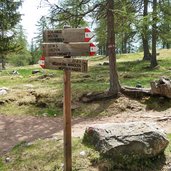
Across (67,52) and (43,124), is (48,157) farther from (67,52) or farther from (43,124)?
(43,124)

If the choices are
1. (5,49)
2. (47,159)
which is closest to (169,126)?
(47,159)

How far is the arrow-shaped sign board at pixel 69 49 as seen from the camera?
6.22 meters

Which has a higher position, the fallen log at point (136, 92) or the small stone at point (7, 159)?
the fallen log at point (136, 92)

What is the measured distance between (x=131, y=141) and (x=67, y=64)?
7.15 feet

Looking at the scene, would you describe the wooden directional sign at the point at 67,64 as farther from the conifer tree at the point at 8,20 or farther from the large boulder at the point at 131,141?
the conifer tree at the point at 8,20

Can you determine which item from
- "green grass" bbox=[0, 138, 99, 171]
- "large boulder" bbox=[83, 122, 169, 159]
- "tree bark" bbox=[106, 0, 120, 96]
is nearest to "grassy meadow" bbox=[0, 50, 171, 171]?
"green grass" bbox=[0, 138, 99, 171]

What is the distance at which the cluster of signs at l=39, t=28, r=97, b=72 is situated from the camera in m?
6.21

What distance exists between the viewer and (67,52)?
630 cm

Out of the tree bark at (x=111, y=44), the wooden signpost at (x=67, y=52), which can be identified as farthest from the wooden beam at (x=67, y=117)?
the tree bark at (x=111, y=44)

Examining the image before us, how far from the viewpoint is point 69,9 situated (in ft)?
42.8

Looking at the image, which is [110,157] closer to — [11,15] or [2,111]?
[2,111]

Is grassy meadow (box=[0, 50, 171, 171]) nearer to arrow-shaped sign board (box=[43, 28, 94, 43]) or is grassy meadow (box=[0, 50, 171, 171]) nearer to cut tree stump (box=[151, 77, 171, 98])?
cut tree stump (box=[151, 77, 171, 98])

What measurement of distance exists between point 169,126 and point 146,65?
15.9 meters

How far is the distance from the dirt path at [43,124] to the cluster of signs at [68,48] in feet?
11.9
